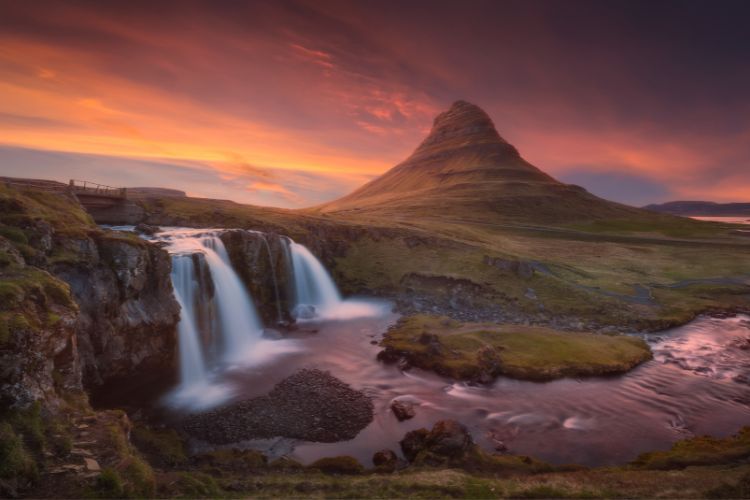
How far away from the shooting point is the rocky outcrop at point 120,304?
27.7 meters

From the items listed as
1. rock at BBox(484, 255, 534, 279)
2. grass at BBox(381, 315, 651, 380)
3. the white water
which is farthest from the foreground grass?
rock at BBox(484, 255, 534, 279)

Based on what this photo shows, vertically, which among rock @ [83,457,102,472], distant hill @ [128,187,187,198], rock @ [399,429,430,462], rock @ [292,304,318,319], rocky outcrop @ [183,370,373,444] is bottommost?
rocky outcrop @ [183,370,373,444]

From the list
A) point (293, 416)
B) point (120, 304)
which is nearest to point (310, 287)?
point (120, 304)

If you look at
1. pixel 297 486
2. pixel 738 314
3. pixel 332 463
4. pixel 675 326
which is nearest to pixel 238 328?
pixel 332 463

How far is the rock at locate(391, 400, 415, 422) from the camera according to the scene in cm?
2831

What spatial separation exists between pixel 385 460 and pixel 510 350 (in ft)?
70.1

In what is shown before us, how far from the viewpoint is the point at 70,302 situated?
21312 mm

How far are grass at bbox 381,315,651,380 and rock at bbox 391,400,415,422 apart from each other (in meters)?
7.11

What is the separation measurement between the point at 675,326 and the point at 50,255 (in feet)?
221

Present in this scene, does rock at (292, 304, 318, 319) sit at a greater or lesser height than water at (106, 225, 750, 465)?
greater

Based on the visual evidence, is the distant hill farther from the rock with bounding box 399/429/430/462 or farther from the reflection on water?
the rock with bounding box 399/429/430/462

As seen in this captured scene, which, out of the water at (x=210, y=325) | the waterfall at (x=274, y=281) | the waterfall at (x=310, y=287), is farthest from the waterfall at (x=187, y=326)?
the waterfall at (x=310, y=287)

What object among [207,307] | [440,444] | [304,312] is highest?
[207,307]

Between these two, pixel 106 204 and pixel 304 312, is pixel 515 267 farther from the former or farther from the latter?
pixel 106 204
